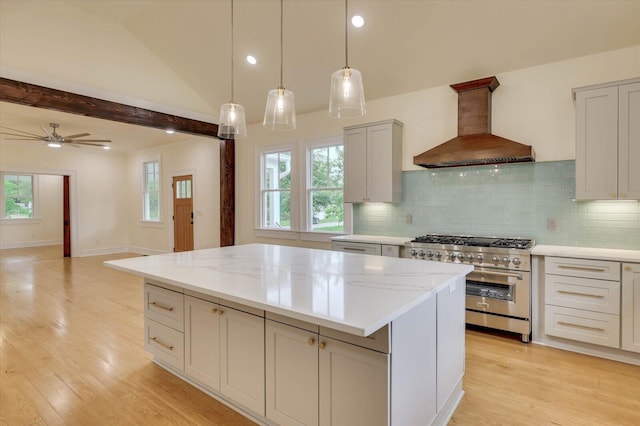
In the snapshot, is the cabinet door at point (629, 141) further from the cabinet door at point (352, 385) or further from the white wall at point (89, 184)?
the white wall at point (89, 184)

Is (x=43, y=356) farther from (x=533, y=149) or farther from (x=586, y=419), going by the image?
(x=533, y=149)

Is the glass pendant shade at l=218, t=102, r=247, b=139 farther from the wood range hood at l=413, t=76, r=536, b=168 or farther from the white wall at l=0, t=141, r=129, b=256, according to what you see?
the white wall at l=0, t=141, r=129, b=256

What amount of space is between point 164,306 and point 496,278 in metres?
3.03

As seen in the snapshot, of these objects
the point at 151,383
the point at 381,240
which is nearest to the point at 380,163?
the point at 381,240

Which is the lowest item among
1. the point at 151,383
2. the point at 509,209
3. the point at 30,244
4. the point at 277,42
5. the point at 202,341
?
the point at 151,383

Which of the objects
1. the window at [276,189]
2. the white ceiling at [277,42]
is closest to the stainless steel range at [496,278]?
the white ceiling at [277,42]

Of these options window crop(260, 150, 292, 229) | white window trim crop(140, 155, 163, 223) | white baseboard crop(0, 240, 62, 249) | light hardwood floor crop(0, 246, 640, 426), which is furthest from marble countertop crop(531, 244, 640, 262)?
white baseboard crop(0, 240, 62, 249)

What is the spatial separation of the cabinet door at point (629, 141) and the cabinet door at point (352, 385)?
2935 mm

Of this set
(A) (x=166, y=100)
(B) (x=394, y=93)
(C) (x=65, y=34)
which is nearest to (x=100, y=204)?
(A) (x=166, y=100)

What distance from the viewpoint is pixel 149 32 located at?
483 cm

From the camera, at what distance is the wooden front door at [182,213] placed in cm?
770

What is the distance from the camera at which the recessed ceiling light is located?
3588 mm

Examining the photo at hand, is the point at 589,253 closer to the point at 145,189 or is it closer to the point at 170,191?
the point at 170,191

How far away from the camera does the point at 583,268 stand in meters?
2.96
